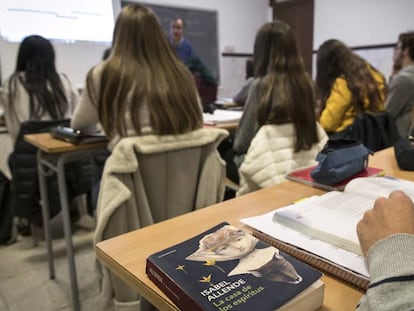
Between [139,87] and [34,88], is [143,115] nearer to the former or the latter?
[139,87]

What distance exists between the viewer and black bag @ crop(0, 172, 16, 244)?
2184mm

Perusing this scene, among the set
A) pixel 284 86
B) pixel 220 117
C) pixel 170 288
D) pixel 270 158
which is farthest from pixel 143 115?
pixel 170 288

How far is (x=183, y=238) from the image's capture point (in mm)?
710

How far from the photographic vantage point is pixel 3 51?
3.33m

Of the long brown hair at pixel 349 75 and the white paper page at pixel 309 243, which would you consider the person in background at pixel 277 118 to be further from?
the white paper page at pixel 309 243

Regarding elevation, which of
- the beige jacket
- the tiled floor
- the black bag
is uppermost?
the beige jacket

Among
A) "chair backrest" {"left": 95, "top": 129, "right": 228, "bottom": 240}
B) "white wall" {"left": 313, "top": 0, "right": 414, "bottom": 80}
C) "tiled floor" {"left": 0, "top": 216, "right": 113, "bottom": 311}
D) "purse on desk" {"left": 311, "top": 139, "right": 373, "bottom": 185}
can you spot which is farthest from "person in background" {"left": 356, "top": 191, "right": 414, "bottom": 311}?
"white wall" {"left": 313, "top": 0, "right": 414, "bottom": 80}

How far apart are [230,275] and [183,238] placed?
22 centimetres

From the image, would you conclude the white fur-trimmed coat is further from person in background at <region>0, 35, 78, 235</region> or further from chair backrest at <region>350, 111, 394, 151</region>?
person in background at <region>0, 35, 78, 235</region>

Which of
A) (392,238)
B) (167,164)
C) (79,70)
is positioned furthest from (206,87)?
(392,238)

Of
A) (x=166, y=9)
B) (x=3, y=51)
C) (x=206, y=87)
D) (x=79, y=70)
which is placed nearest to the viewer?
(x=206, y=87)

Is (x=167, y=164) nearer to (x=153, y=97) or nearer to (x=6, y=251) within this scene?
(x=153, y=97)

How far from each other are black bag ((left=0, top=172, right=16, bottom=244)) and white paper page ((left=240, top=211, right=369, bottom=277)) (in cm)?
191

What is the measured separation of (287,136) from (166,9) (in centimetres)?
345
